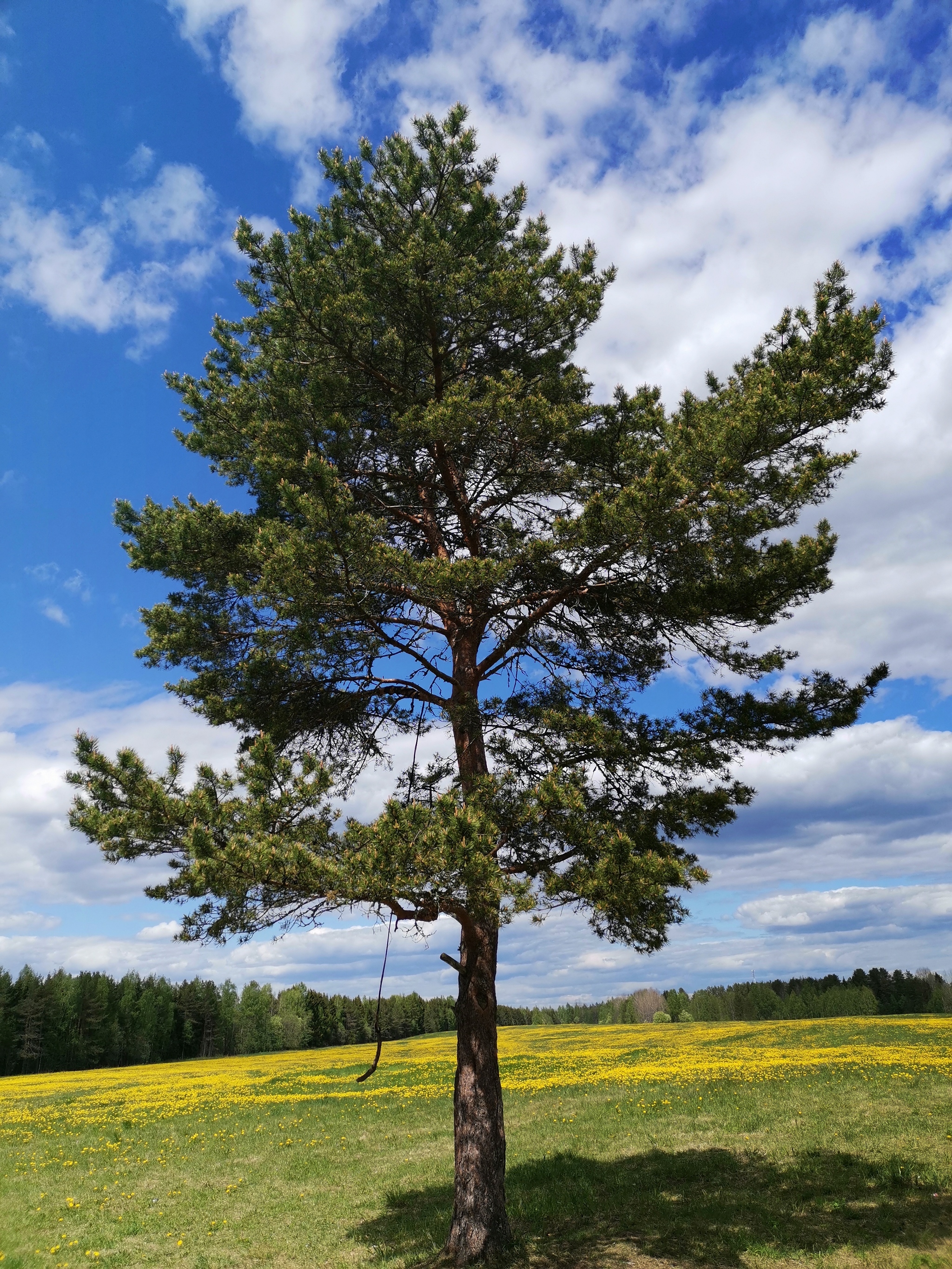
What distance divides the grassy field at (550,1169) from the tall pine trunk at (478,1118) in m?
0.66

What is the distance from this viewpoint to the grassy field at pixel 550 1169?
10.1 metres

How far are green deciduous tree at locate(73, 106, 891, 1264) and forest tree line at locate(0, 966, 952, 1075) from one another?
223 feet

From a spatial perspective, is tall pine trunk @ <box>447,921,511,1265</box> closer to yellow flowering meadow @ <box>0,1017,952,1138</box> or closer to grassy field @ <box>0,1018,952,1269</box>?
grassy field @ <box>0,1018,952,1269</box>

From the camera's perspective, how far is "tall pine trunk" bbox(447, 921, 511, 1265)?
9.24 m

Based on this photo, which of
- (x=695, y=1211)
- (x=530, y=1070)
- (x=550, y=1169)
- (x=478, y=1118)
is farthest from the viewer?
(x=530, y=1070)

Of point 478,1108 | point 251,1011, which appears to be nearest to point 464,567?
point 478,1108

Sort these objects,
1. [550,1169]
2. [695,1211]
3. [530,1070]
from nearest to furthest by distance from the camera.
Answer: [695,1211]
[550,1169]
[530,1070]

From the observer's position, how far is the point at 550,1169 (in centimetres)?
1396

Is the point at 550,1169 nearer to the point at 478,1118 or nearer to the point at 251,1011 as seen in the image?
the point at 478,1118

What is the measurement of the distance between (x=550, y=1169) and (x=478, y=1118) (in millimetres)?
5971

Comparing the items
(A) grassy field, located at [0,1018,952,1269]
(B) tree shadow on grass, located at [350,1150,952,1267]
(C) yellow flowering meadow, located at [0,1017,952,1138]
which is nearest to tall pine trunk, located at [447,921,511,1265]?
(B) tree shadow on grass, located at [350,1150,952,1267]

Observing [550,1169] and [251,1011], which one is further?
[251,1011]

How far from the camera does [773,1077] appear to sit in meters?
23.0

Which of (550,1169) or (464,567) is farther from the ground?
(464,567)
